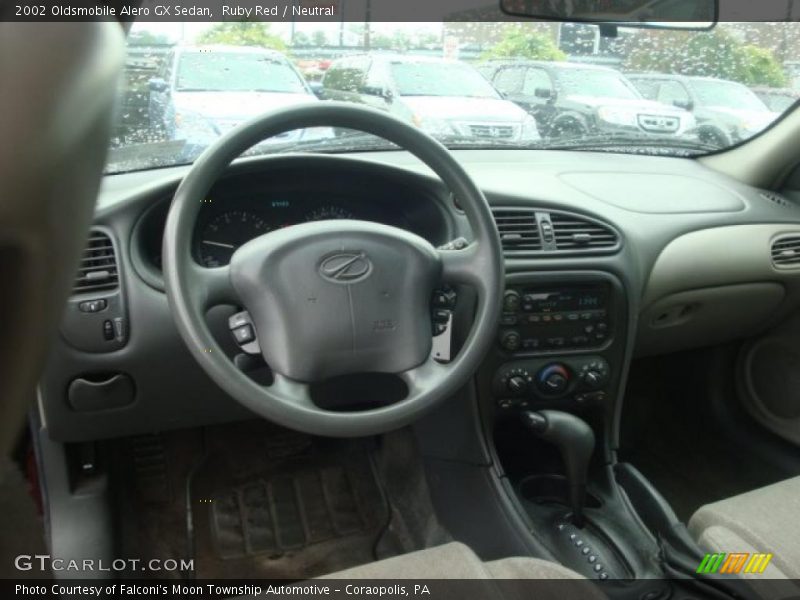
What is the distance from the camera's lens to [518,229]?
2266 mm

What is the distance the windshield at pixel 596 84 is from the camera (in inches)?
107

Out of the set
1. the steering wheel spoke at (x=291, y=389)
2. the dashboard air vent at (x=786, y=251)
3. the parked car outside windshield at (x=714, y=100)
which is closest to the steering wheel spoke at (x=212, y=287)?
the steering wheel spoke at (x=291, y=389)

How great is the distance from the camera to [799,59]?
2873mm

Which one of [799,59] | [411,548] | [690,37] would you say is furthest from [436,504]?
[799,59]

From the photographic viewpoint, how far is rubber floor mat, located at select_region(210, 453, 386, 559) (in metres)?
2.65

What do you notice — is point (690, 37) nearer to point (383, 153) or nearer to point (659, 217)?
point (659, 217)

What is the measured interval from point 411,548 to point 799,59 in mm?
2053

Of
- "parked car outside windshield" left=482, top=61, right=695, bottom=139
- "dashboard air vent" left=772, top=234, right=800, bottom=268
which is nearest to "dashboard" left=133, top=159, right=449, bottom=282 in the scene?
"parked car outside windshield" left=482, top=61, right=695, bottom=139

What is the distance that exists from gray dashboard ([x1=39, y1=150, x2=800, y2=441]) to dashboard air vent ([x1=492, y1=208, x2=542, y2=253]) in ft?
0.10

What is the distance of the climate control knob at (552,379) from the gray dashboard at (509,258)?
22 centimetres

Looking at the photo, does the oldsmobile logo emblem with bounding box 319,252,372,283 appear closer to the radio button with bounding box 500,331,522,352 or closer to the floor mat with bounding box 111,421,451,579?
the radio button with bounding box 500,331,522,352

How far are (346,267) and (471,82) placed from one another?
3.53 ft

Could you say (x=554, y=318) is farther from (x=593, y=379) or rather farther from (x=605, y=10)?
(x=605, y=10)

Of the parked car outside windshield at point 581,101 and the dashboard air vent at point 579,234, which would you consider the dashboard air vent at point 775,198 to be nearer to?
the parked car outside windshield at point 581,101
